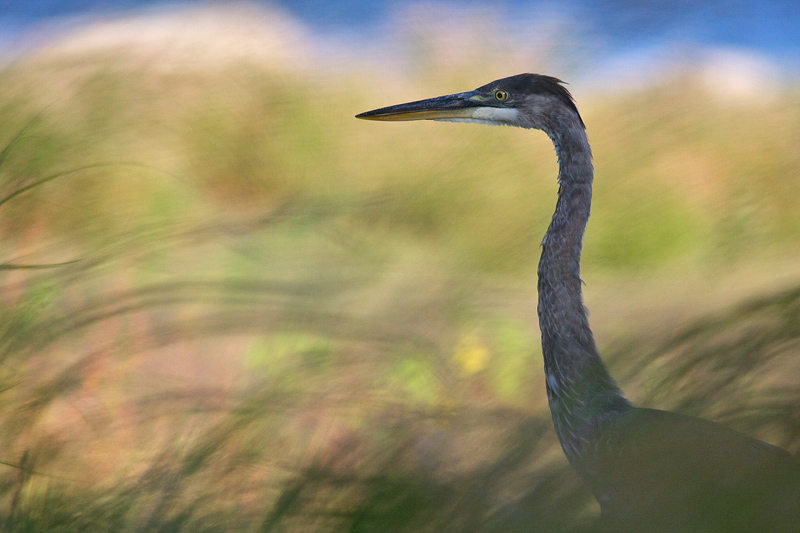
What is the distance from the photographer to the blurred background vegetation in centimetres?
39

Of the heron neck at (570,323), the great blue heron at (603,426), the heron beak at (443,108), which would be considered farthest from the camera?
the heron beak at (443,108)

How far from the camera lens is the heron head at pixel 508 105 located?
3.92 feet

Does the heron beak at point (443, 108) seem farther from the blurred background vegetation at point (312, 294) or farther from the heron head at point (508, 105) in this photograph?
the blurred background vegetation at point (312, 294)

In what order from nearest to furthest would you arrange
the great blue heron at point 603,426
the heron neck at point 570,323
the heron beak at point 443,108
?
the great blue heron at point 603,426
the heron neck at point 570,323
the heron beak at point 443,108

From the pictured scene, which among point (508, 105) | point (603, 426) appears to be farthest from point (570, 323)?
point (508, 105)

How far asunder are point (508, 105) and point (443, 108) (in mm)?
131

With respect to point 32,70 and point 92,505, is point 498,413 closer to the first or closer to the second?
point 92,505

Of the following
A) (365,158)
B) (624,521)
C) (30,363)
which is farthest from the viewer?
(365,158)

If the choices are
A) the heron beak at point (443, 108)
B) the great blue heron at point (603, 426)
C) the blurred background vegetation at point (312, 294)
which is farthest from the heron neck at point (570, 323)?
the blurred background vegetation at point (312, 294)

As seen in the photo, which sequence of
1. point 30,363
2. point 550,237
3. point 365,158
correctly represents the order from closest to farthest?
1. point 30,363
2. point 365,158
3. point 550,237

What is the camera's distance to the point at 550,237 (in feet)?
3.62

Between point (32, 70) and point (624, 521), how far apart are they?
0.57 metres

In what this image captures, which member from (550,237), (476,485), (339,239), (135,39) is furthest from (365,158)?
(550,237)

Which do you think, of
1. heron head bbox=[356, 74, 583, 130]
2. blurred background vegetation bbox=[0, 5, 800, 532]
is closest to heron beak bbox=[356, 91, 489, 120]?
heron head bbox=[356, 74, 583, 130]
